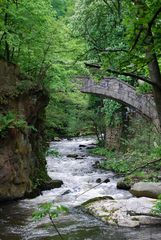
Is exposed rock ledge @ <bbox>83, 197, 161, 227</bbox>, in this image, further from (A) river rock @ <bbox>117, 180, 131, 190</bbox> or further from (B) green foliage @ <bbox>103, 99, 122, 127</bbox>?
(B) green foliage @ <bbox>103, 99, 122, 127</bbox>

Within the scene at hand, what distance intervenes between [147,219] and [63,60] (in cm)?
570

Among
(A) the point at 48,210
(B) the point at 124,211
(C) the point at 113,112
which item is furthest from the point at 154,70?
(C) the point at 113,112

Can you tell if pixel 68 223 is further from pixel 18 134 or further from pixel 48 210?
pixel 48 210

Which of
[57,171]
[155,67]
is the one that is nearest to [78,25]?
[57,171]

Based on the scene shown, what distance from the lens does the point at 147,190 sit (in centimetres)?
1045

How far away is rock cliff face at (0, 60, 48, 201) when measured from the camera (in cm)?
984

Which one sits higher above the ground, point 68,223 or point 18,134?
point 18,134

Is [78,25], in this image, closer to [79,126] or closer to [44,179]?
[79,126]

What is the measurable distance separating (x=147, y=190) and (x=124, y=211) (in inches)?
73.3

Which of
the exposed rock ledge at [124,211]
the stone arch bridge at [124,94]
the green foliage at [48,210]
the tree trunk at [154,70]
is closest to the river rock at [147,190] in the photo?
the exposed rock ledge at [124,211]

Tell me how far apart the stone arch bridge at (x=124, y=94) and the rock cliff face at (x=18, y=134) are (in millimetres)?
6617

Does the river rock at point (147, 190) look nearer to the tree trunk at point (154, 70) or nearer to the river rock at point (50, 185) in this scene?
the river rock at point (50, 185)

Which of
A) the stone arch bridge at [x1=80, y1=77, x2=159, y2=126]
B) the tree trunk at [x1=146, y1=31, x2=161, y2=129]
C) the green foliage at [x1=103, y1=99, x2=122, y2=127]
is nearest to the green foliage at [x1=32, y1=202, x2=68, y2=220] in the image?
the tree trunk at [x1=146, y1=31, x2=161, y2=129]

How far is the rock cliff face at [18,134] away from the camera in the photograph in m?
9.84
